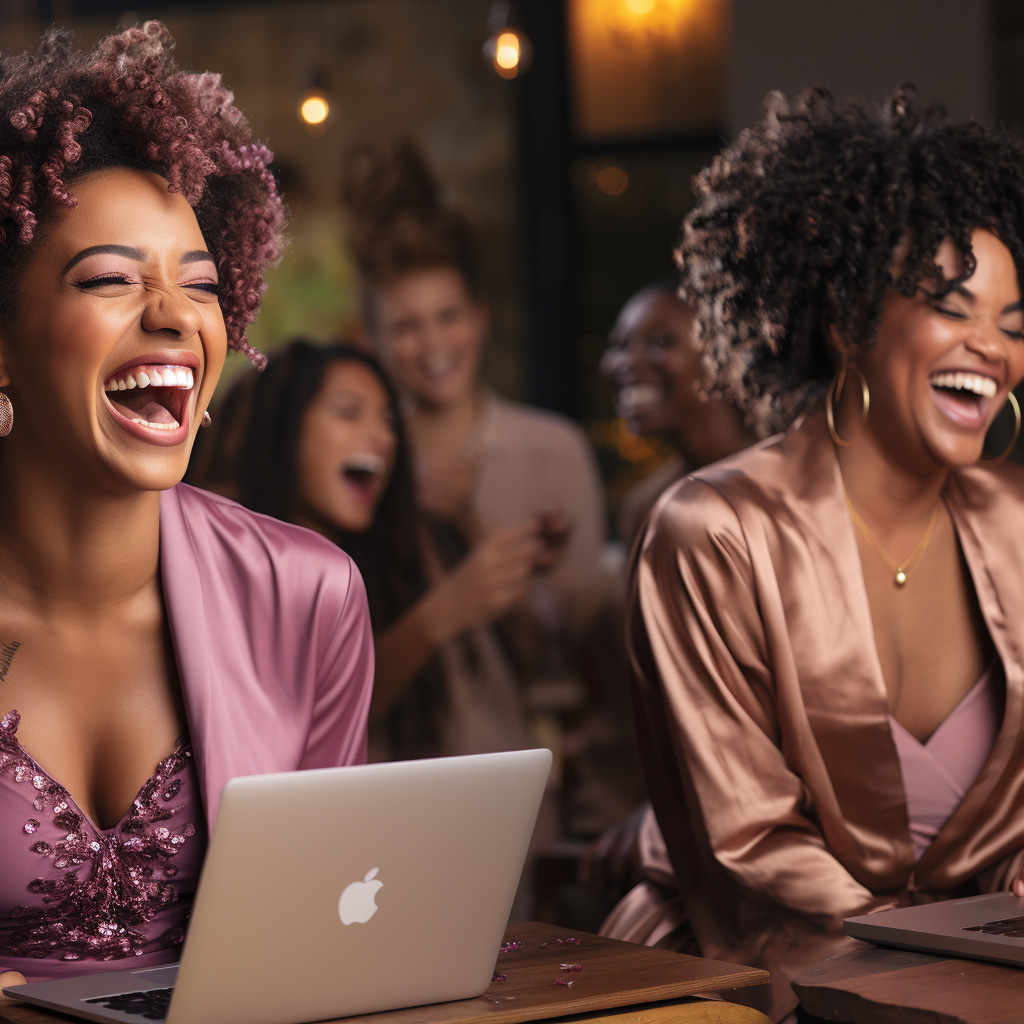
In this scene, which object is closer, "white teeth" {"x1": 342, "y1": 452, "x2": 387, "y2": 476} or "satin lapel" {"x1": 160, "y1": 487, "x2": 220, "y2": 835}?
"satin lapel" {"x1": 160, "y1": 487, "x2": 220, "y2": 835}

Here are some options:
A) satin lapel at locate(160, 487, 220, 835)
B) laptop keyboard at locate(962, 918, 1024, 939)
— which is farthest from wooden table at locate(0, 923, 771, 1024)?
satin lapel at locate(160, 487, 220, 835)

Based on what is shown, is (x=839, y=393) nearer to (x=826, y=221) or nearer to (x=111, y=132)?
(x=826, y=221)

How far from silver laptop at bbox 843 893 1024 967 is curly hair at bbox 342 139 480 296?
3.44 metres

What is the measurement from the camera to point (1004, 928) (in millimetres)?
1762

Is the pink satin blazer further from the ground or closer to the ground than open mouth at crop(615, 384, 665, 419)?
closer to the ground

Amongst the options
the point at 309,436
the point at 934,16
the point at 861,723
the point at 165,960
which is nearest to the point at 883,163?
the point at 861,723

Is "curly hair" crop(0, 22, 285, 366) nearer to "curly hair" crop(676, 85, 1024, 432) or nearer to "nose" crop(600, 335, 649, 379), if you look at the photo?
"curly hair" crop(676, 85, 1024, 432)

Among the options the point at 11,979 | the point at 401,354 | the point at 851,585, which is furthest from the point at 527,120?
the point at 11,979

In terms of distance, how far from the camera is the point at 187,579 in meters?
1.93

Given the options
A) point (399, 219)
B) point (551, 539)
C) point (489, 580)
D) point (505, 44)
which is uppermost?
point (505, 44)

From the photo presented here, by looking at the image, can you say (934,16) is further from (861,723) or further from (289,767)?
(289,767)

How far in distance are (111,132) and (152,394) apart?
0.31 metres

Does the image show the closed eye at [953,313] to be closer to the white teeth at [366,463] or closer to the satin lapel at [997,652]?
the satin lapel at [997,652]

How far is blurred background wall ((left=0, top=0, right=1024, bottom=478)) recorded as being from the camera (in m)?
5.01
